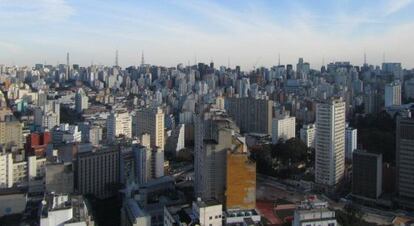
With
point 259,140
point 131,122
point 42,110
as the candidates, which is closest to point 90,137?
point 131,122

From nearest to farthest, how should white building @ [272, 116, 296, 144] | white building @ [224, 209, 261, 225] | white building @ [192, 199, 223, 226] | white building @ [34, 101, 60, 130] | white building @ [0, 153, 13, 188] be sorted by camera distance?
white building @ [192, 199, 223, 226]
white building @ [224, 209, 261, 225]
white building @ [0, 153, 13, 188]
white building @ [272, 116, 296, 144]
white building @ [34, 101, 60, 130]

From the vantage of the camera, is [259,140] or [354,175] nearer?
[354,175]

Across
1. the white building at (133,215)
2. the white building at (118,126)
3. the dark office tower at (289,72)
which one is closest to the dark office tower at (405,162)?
the white building at (133,215)

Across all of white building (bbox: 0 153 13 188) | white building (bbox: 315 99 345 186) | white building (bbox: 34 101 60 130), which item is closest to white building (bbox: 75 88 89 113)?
white building (bbox: 34 101 60 130)

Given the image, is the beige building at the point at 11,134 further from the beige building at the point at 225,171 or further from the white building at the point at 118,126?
the beige building at the point at 225,171

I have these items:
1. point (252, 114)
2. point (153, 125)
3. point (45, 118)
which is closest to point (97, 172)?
point (153, 125)

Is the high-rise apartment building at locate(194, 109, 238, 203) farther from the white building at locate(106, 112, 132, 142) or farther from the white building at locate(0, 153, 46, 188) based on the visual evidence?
the white building at locate(106, 112, 132, 142)

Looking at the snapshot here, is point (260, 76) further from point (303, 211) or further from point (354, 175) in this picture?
point (303, 211)
